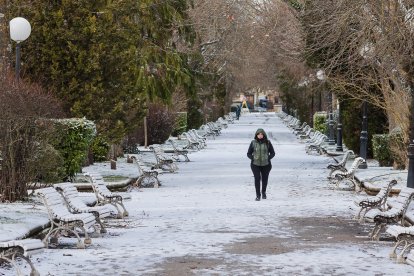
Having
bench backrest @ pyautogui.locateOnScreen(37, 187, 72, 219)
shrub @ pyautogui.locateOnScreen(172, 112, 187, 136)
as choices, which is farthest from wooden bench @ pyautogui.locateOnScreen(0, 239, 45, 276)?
shrub @ pyautogui.locateOnScreen(172, 112, 187, 136)

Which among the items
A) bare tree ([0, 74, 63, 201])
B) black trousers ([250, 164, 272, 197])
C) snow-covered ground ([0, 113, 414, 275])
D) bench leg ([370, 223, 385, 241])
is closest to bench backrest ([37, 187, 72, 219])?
snow-covered ground ([0, 113, 414, 275])

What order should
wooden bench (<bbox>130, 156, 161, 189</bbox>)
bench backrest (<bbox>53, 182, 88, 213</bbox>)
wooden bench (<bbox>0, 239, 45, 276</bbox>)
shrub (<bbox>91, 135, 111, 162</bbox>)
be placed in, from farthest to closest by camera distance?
1. shrub (<bbox>91, 135, 111, 162</bbox>)
2. wooden bench (<bbox>130, 156, 161, 189</bbox>)
3. bench backrest (<bbox>53, 182, 88, 213</bbox>)
4. wooden bench (<bbox>0, 239, 45, 276</bbox>)

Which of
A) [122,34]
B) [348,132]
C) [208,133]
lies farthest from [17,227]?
[208,133]

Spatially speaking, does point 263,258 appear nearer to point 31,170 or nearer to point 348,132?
point 31,170

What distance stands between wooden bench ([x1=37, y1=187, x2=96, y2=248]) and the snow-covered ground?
0.25 m

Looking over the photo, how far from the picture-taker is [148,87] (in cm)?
4144

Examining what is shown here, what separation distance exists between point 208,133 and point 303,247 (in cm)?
4740

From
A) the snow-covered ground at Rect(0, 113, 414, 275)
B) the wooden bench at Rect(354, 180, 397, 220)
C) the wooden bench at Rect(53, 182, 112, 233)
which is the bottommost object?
the snow-covered ground at Rect(0, 113, 414, 275)

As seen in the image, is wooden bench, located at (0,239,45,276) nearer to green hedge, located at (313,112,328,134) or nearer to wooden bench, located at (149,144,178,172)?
wooden bench, located at (149,144,178,172)

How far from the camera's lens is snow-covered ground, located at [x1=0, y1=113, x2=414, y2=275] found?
39.1ft

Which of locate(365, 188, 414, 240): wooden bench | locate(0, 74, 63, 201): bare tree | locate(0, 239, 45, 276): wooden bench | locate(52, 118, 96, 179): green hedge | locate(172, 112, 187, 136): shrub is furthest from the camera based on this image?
locate(172, 112, 187, 136): shrub

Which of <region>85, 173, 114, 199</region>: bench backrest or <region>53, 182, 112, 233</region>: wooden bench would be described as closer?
<region>53, 182, 112, 233</region>: wooden bench

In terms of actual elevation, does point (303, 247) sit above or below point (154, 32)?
below

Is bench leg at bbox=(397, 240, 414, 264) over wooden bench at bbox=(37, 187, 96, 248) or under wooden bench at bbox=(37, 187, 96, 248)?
under
